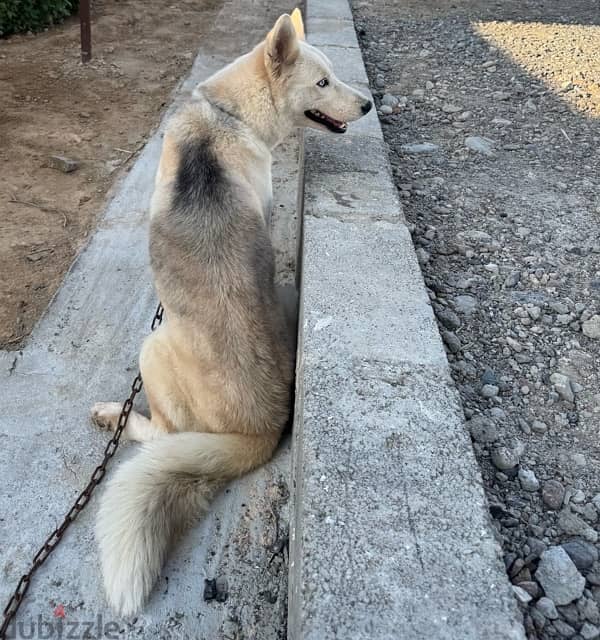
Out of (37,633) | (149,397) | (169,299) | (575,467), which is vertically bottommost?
(37,633)

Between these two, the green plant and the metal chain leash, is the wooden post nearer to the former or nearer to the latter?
the green plant

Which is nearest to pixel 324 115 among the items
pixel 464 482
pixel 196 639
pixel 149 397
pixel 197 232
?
pixel 197 232

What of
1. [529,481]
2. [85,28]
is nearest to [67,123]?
[85,28]

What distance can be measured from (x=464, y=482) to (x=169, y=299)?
131 cm

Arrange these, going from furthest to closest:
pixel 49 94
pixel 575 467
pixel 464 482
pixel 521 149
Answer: pixel 49 94 → pixel 521 149 → pixel 575 467 → pixel 464 482

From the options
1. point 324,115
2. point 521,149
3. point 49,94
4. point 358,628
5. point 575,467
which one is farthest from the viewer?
point 49,94

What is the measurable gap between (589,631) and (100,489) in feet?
5.89

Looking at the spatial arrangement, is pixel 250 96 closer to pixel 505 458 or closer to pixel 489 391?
pixel 489 391

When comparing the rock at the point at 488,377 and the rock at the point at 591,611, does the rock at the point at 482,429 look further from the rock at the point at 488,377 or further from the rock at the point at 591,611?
the rock at the point at 591,611

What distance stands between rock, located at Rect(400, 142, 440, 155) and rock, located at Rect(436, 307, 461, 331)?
2.07 m

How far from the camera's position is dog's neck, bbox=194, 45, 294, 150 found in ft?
9.90

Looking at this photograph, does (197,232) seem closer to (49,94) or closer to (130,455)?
(130,455)

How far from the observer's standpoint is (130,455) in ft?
8.48

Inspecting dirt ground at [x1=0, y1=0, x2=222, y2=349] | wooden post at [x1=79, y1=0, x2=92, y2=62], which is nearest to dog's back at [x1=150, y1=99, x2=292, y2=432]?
dirt ground at [x1=0, y1=0, x2=222, y2=349]
